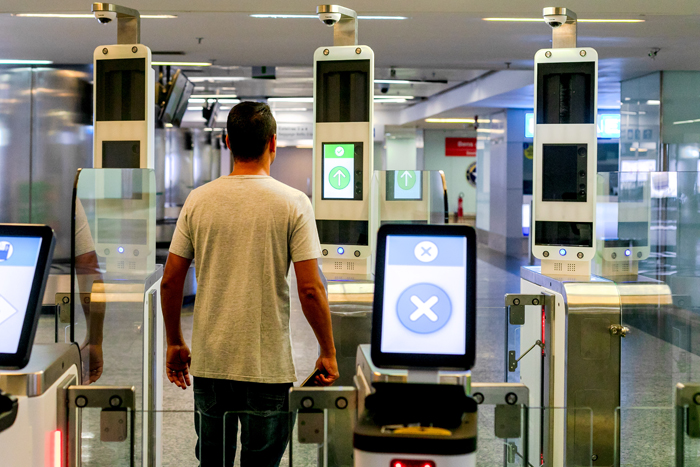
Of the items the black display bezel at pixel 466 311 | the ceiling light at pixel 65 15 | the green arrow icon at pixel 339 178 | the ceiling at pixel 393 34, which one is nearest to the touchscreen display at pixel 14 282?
the black display bezel at pixel 466 311

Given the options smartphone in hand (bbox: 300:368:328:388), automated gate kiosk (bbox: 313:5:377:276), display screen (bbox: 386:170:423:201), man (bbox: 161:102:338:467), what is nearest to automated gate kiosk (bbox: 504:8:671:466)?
display screen (bbox: 386:170:423:201)

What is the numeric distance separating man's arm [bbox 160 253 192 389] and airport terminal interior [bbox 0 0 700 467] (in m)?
0.18

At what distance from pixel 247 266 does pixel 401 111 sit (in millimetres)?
15581

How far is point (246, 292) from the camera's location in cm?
192

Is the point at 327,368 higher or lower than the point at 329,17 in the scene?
lower

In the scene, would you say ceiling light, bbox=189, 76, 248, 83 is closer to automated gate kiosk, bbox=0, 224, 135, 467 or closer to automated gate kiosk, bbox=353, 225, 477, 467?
automated gate kiosk, bbox=0, 224, 135, 467

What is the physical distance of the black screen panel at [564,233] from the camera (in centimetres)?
321

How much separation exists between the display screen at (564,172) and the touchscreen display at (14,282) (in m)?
2.35

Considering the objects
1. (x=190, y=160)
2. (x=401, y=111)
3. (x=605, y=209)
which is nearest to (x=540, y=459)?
(x=605, y=209)

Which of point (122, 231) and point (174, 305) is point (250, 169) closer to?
point (174, 305)

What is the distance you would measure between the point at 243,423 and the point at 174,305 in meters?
0.42

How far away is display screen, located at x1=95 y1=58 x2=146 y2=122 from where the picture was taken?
10.3 ft

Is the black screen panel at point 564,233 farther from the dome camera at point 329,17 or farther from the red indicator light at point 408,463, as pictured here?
the red indicator light at point 408,463

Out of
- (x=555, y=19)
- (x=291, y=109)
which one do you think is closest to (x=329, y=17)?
(x=555, y=19)
